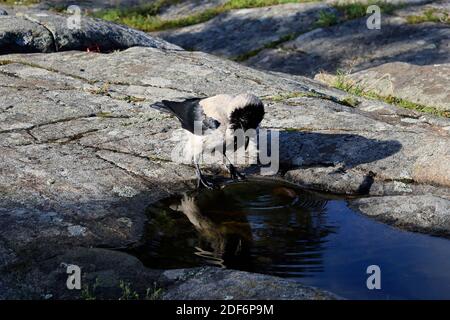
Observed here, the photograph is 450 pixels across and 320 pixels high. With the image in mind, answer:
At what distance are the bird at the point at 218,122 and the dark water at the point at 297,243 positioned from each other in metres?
0.42

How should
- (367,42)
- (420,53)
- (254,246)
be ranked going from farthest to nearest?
1. (367,42)
2. (420,53)
3. (254,246)

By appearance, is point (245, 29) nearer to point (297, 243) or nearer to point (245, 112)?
point (245, 112)

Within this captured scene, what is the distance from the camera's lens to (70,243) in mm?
4645

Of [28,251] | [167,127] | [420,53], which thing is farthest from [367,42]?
[28,251]

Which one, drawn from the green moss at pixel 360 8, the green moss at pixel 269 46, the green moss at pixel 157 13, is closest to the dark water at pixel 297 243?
the green moss at pixel 269 46

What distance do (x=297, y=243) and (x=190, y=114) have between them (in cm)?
196

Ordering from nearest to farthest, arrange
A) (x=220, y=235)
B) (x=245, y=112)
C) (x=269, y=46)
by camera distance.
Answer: (x=220, y=235), (x=245, y=112), (x=269, y=46)

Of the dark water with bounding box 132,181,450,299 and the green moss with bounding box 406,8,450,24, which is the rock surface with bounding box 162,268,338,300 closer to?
the dark water with bounding box 132,181,450,299

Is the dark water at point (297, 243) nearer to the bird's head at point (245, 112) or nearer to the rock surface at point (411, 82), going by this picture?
the bird's head at point (245, 112)

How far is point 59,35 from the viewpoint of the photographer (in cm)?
969

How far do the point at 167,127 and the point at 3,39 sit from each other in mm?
3463

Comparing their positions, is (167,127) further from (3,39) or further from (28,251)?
(3,39)

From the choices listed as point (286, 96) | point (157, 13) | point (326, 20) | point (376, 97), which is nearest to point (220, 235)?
point (286, 96)

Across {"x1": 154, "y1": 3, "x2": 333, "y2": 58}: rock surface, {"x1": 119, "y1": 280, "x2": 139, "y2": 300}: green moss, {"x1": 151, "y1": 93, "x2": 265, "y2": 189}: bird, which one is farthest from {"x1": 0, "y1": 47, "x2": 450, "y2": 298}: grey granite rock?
{"x1": 154, "y1": 3, "x2": 333, "y2": 58}: rock surface
